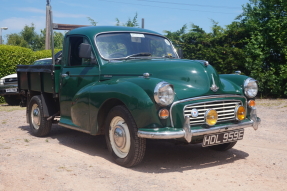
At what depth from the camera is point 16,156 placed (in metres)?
5.41

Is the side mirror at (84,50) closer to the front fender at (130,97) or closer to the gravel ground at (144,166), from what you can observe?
the front fender at (130,97)

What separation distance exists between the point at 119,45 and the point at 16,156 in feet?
7.30

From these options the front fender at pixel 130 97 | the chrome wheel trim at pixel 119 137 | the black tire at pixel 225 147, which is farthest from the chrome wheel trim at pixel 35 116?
the black tire at pixel 225 147

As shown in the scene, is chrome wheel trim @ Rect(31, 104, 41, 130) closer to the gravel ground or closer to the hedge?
the gravel ground

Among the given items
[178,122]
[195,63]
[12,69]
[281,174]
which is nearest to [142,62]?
[195,63]

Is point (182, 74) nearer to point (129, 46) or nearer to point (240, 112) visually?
Result: point (240, 112)

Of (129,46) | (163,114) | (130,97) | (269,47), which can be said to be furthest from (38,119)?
(269,47)

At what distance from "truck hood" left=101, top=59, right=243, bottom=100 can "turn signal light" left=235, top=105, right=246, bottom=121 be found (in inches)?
8.8

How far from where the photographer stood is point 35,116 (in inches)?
283

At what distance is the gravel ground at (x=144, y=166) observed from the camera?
4137 millimetres

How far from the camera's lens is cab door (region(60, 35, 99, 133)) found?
18.2 feet

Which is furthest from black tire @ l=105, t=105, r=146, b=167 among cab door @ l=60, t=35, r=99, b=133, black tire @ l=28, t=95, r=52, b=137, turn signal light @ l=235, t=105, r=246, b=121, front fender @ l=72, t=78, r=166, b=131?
black tire @ l=28, t=95, r=52, b=137

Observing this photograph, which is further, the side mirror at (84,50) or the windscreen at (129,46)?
the windscreen at (129,46)

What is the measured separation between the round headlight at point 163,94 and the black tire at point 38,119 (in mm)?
3196
